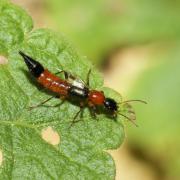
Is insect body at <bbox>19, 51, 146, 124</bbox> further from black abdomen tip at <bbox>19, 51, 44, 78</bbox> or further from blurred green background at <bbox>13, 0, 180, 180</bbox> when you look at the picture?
blurred green background at <bbox>13, 0, 180, 180</bbox>

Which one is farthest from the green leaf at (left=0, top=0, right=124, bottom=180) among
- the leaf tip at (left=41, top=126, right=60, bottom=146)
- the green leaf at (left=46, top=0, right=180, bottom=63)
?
the green leaf at (left=46, top=0, right=180, bottom=63)

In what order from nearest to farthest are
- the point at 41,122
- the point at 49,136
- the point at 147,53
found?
the point at 41,122, the point at 49,136, the point at 147,53

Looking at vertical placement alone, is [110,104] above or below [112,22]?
above

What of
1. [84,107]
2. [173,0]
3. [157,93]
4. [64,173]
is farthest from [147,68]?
[64,173]

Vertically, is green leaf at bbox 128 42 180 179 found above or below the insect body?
below

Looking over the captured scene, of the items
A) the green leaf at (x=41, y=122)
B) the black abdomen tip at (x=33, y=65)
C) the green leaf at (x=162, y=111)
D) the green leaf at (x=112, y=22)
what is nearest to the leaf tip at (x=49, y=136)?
the green leaf at (x=41, y=122)

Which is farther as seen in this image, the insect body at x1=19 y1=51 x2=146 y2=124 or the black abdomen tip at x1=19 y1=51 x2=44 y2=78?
the insect body at x1=19 y1=51 x2=146 y2=124

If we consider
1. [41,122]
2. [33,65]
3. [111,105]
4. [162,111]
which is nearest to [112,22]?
[162,111]

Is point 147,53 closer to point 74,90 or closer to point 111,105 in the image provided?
point 74,90
